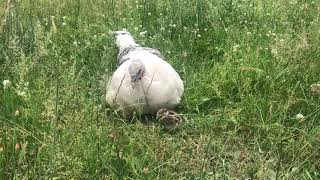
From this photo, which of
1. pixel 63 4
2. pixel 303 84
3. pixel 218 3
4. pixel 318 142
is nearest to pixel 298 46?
pixel 303 84

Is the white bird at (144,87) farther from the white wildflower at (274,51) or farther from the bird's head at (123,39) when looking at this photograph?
the white wildflower at (274,51)

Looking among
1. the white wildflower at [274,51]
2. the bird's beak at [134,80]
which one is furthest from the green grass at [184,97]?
the bird's beak at [134,80]

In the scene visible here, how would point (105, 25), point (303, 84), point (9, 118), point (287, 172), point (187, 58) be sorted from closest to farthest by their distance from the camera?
point (287, 172)
point (9, 118)
point (303, 84)
point (187, 58)
point (105, 25)

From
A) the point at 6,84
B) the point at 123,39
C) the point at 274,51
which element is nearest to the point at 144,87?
the point at 6,84

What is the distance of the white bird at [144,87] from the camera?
3059 millimetres

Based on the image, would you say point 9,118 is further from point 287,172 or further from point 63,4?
point 63,4

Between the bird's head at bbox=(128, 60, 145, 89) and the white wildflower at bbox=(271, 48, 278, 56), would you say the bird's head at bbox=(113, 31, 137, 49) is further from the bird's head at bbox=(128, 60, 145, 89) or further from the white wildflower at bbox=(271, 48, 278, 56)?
the white wildflower at bbox=(271, 48, 278, 56)

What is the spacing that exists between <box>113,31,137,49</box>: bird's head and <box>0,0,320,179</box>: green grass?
0.09 metres

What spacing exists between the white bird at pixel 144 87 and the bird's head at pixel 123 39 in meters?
0.50

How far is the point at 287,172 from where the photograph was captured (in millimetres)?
2641

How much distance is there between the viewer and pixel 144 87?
3059mm

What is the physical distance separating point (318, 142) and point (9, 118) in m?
1.70

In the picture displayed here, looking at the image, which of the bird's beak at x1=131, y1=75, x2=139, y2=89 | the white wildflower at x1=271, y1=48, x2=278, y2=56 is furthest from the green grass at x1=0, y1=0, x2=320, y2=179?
the bird's beak at x1=131, y1=75, x2=139, y2=89

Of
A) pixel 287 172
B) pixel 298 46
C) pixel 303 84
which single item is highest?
pixel 298 46
